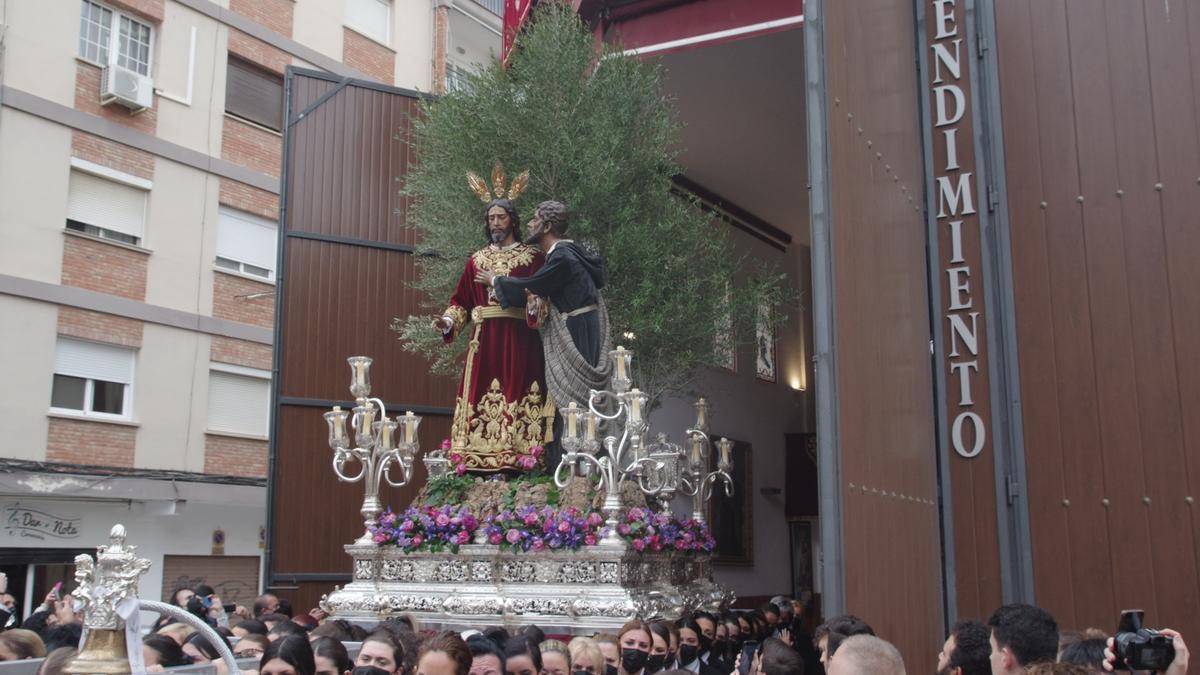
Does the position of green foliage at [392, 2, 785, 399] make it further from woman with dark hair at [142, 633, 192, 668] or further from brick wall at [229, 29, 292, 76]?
woman with dark hair at [142, 633, 192, 668]

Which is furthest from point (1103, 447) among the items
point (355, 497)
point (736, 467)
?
point (736, 467)

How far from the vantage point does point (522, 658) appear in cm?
509

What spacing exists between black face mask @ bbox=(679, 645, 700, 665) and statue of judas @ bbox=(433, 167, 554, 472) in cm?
277

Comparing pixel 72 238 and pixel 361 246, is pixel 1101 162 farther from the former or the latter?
pixel 72 238

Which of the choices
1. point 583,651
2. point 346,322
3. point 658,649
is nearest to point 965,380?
point 658,649

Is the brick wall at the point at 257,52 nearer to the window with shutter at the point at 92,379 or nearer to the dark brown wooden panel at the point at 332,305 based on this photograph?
the window with shutter at the point at 92,379

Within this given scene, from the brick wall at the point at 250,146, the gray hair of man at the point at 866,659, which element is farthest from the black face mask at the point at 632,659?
the brick wall at the point at 250,146

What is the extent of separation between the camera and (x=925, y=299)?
8.01m

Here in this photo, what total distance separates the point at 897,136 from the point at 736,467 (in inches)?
409

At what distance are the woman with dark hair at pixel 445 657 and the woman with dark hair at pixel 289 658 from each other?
42 cm

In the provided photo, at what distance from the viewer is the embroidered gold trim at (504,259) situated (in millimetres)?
10141

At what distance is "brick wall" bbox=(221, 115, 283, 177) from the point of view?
64.7 feet

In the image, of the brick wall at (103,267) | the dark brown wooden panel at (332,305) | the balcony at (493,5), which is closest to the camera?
the dark brown wooden panel at (332,305)

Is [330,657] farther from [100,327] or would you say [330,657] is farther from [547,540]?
[100,327]
